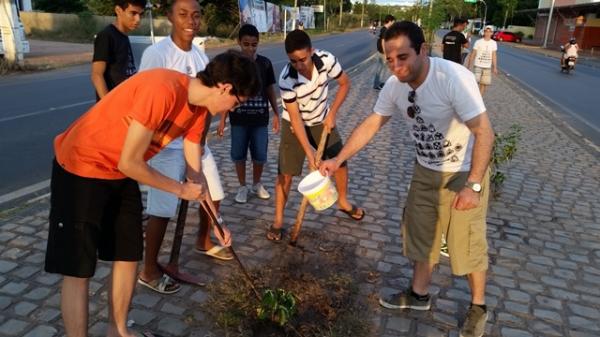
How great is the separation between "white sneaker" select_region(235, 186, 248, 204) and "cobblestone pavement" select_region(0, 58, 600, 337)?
0.22ft

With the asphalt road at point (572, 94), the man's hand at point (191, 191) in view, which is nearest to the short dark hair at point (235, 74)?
the man's hand at point (191, 191)

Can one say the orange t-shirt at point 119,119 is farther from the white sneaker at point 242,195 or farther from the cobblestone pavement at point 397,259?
the white sneaker at point 242,195

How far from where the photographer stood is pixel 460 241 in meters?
2.92

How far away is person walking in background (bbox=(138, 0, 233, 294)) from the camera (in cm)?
317

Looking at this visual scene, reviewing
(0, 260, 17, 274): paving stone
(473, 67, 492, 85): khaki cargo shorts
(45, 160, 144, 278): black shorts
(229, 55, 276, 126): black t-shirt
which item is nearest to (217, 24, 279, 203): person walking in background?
(229, 55, 276, 126): black t-shirt

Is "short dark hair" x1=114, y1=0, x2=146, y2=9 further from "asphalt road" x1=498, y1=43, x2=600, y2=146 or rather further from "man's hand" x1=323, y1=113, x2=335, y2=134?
"asphalt road" x1=498, y1=43, x2=600, y2=146

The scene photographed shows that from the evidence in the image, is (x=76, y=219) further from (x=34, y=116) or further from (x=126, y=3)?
(x=34, y=116)

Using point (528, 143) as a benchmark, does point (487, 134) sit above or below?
above

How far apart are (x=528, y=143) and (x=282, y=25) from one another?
121ft

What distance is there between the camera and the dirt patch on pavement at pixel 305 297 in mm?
2947

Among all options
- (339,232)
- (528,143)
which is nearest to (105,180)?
(339,232)

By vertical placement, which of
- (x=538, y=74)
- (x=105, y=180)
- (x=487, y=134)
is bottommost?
(x=538, y=74)

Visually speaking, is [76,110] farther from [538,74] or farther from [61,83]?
[538,74]

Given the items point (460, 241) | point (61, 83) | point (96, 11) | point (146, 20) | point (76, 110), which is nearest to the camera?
point (460, 241)
